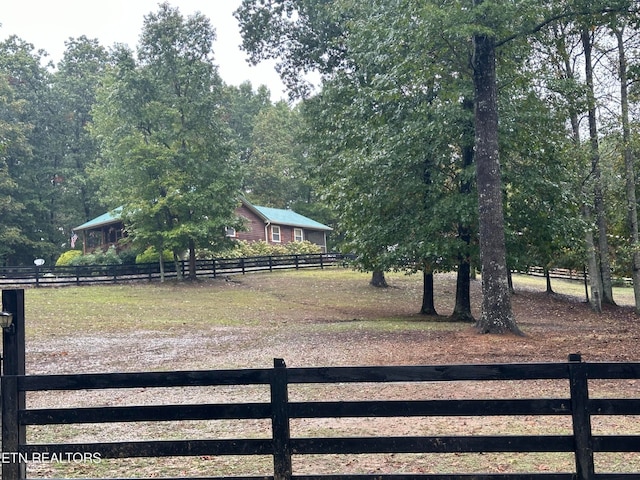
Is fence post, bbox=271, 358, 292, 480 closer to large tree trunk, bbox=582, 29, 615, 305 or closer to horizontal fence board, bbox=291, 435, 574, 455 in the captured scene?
horizontal fence board, bbox=291, 435, 574, 455

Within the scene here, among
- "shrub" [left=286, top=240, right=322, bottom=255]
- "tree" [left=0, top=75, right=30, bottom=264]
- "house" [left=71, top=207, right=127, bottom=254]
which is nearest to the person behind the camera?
"shrub" [left=286, top=240, right=322, bottom=255]

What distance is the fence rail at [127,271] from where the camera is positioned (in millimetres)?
34750

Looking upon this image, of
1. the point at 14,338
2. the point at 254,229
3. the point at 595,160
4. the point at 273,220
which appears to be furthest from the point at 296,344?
the point at 254,229

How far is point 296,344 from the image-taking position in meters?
15.5

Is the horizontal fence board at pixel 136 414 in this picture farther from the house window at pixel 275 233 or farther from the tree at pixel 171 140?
the house window at pixel 275 233

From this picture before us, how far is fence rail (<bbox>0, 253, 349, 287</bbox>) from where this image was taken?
3475 cm

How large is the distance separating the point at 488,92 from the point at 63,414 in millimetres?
13431

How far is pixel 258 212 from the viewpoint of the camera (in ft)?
163

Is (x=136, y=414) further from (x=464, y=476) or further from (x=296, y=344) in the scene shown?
(x=296, y=344)

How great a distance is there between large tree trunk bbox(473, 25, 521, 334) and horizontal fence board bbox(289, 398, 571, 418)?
34.0 ft

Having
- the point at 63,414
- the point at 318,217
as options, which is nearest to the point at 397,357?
the point at 63,414

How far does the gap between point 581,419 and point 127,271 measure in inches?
1390

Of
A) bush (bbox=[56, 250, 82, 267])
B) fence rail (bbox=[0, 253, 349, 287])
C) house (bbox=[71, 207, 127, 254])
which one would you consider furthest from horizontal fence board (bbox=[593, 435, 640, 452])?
house (bbox=[71, 207, 127, 254])

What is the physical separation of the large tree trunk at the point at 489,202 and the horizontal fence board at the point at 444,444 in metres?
10.4
